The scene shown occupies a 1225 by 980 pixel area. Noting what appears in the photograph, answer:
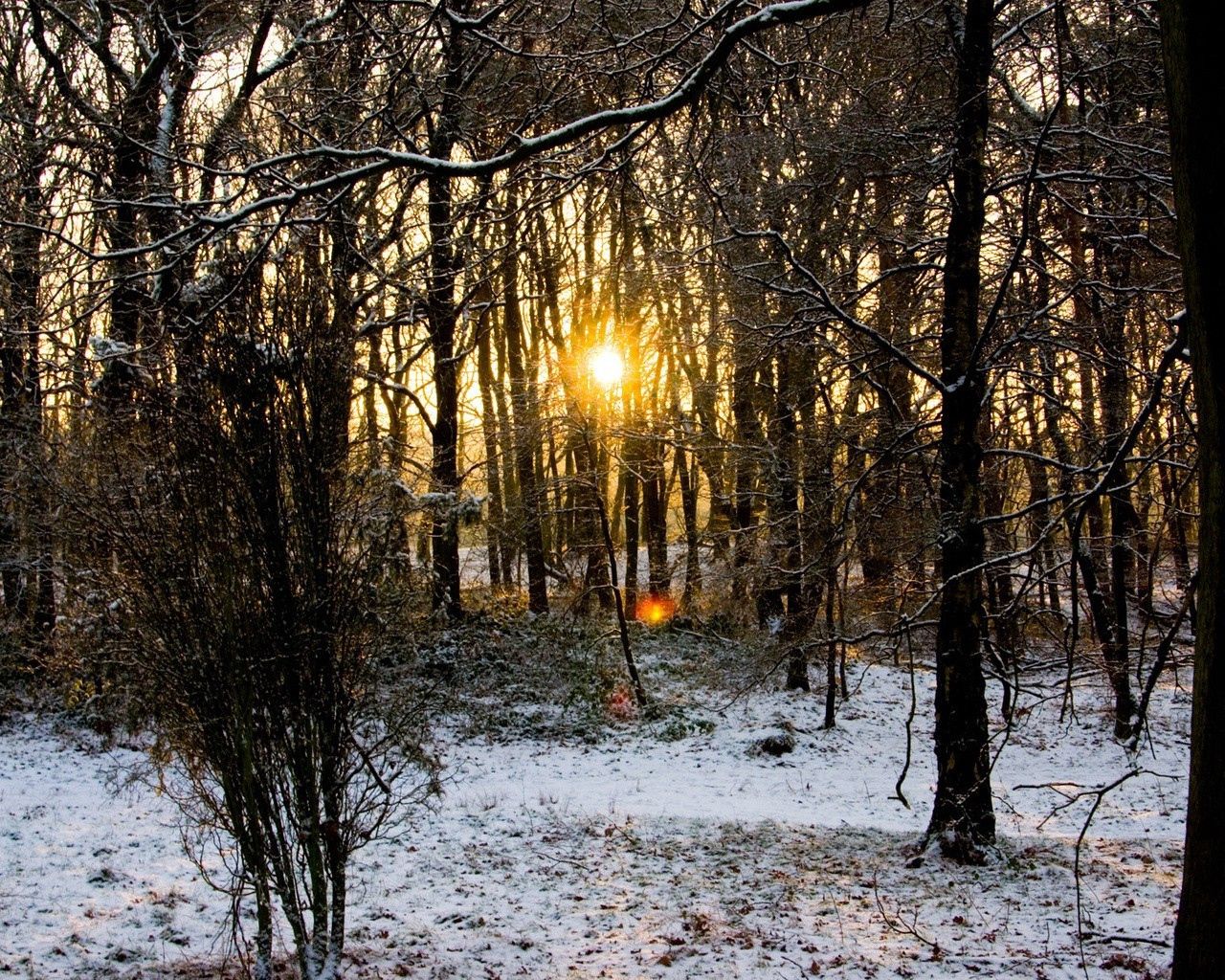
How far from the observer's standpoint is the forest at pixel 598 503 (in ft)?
14.1

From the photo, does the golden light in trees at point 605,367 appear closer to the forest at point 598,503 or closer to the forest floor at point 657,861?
the forest at point 598,503

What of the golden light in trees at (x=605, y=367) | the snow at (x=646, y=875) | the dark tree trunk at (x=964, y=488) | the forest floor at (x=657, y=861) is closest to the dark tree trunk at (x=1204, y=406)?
the forest floor at (x=657, y=861)

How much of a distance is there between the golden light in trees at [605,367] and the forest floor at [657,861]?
5.87m

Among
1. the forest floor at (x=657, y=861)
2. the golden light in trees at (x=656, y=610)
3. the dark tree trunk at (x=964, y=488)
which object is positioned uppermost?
the dark tree trunk at (x=964, y=488)

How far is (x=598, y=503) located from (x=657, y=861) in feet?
26.7

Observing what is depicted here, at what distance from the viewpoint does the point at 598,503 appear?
15914 mm

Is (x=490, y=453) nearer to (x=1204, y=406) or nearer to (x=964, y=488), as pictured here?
(x=964, y=488)

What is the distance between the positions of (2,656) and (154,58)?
8682mm

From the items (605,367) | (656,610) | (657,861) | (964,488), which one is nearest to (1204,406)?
(964,488)

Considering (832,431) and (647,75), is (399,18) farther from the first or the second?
(832,431)

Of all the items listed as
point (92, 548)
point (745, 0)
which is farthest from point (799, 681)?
point (745, 0)

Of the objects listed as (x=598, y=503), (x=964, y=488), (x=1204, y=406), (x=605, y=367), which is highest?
(x=605, y=367)

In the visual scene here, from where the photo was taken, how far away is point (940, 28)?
27.5 ft

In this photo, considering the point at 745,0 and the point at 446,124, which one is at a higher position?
the point at 446,124
